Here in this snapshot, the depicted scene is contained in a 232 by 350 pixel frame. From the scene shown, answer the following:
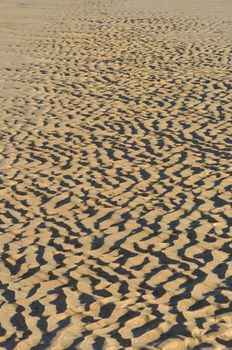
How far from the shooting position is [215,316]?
6.09 meters

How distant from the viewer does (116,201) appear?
891 cm

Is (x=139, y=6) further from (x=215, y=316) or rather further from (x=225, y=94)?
(x=215, y=316)

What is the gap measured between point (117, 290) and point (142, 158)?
4146mm

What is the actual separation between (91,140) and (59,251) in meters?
4.25

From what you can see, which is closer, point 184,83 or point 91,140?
point 91,140

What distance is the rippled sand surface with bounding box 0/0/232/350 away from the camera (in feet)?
20.1

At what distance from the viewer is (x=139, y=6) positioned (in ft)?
98.1

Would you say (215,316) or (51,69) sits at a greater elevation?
(215,316)

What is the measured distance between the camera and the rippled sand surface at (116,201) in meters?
6.12

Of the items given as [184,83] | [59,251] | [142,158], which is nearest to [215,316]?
[59,251]

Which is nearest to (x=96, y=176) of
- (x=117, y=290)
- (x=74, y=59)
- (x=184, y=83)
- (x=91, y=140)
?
(x=91, y=140)

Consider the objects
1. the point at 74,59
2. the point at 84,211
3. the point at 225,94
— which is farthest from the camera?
the point at 74,59

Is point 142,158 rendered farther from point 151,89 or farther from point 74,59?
point 74,59

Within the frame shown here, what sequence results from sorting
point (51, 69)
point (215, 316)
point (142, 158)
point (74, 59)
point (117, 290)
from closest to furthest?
point (215, 316)
point (117, 290)
point (142, 158)
point (51, 69)
point (74, 59)
